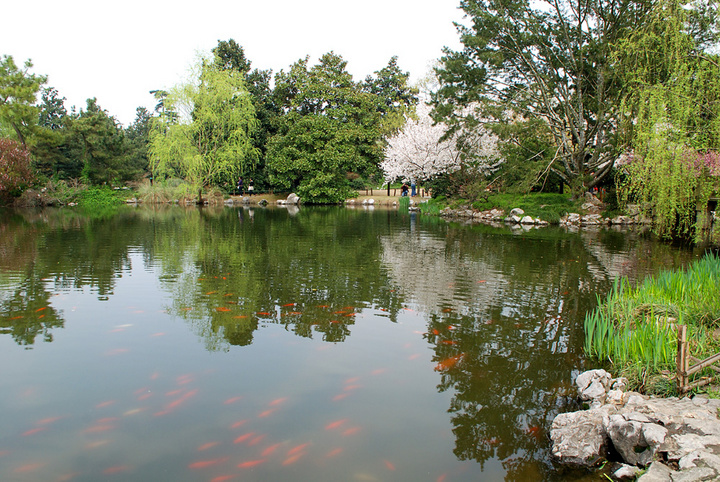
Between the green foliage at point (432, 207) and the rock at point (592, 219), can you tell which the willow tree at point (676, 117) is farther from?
the green foliage at point (432, 207)

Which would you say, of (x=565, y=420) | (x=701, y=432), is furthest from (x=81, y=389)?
(x=701, y=432)

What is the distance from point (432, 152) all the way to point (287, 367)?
30.5 meters

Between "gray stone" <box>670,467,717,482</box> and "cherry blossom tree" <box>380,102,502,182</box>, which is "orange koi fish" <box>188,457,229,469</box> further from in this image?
"cherry blossom tree" <box>380,102,502,182</box>

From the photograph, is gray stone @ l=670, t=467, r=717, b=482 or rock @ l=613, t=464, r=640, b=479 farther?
rock @ l=613, t=464, r=640, b=479

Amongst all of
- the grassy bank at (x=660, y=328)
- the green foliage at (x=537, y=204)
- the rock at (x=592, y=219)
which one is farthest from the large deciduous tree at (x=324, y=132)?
the grassy bank at (x=660, y=328)

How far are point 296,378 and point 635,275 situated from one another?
26.1 feet

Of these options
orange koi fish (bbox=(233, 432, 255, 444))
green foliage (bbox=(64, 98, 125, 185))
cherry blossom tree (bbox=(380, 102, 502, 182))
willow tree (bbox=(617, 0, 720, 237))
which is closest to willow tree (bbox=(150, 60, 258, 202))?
green foliage (bbox=(64, 98, 125, 185))

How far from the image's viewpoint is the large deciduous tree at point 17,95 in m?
34.3

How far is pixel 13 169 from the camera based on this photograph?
1257 inches

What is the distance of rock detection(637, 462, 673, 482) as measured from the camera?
3.07 m

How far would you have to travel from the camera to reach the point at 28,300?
25.2ft

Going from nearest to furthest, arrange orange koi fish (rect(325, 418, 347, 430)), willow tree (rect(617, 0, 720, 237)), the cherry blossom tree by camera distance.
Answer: orange koi fish (rect(325, 418, 347, 430)), willow tree (rect(617, 0, 720, 237)), the cherry blossom tree

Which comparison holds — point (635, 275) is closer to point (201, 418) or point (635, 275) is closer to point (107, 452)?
point (201, 418)

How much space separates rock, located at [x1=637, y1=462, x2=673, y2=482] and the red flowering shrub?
37.4 meters
